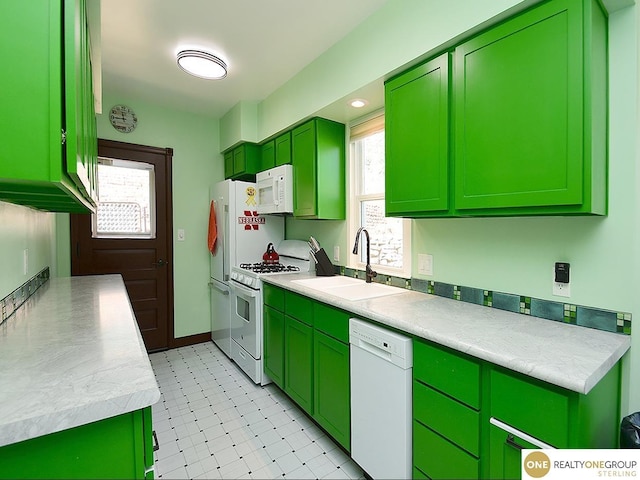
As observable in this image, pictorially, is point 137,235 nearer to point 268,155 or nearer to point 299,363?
point 268,155

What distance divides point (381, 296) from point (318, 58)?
1.90 m

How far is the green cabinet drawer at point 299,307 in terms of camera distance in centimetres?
213

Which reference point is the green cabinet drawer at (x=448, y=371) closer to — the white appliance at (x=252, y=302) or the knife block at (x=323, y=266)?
the knife block at (x=323, y=266)

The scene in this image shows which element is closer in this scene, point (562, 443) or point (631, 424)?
point (562, 443)

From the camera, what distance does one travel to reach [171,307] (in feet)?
11.9

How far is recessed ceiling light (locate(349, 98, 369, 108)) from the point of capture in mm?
2287

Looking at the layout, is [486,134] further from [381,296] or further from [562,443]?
[562,443]

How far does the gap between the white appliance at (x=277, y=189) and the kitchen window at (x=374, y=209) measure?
59cm

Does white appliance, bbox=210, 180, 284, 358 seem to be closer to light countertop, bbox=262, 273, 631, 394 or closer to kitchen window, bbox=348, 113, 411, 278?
kitchen window, bbox=348, 113, 411, 278

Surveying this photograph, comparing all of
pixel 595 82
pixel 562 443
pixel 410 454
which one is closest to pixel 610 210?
pixel 595 82

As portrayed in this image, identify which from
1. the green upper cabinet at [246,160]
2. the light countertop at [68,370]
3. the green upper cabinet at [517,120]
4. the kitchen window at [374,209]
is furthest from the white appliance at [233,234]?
the green upper cabinet at [517,120]

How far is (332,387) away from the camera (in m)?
1.93

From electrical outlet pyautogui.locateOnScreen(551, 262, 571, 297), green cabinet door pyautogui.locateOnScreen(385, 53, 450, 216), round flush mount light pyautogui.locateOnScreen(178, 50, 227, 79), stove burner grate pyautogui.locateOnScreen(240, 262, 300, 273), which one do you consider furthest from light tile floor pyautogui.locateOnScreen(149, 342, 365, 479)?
round flush mount light pyautogui.locateOnScreen(178, 50, 227, 79)

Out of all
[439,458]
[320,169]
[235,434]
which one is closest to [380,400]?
[439,458]
